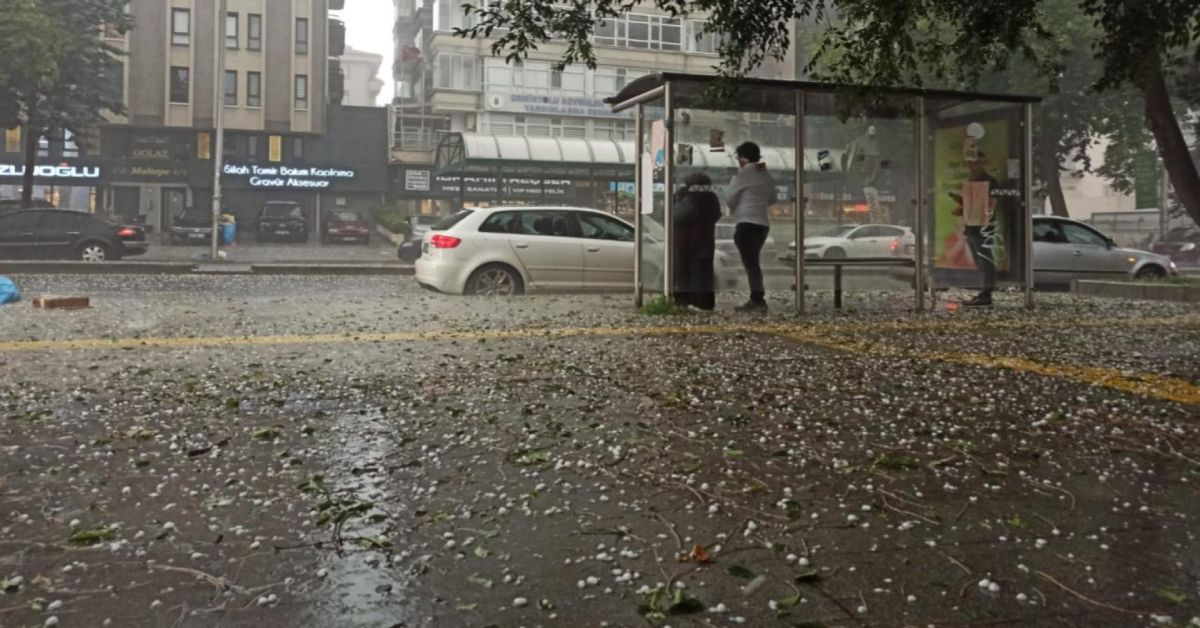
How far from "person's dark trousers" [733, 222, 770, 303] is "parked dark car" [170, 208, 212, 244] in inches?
1164

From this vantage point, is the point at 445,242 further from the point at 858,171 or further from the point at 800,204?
the point at 858,171

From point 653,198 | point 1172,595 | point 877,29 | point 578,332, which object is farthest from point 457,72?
point 1172,595

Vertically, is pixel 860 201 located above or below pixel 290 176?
below

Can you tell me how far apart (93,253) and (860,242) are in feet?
64.6

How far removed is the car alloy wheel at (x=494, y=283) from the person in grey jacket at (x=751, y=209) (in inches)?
148

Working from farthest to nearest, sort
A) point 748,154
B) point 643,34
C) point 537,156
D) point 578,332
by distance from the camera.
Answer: point 643,34
point 537,156
point 748,154
point 578,332

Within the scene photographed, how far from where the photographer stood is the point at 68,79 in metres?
32.0

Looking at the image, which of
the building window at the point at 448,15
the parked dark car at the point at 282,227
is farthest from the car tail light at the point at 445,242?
the building window at the point at 448,15

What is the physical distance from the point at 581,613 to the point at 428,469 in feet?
5.44

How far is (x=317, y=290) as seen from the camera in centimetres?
1597

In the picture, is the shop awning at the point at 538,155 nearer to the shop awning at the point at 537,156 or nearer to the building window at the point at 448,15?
the shop awning at the point at 537,156

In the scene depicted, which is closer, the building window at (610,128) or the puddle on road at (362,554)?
the puddle on road at (362,554)

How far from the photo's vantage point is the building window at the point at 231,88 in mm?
48656

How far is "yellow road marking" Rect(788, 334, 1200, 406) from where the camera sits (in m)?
6.09
